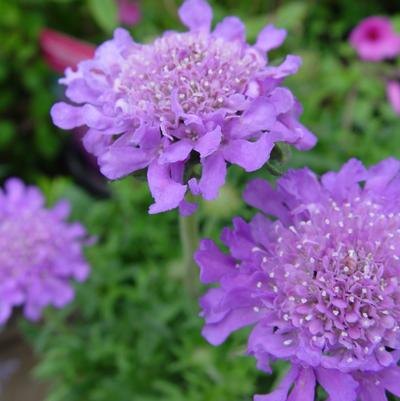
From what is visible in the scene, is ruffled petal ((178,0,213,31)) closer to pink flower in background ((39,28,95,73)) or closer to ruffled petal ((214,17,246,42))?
ruffled petal ((214,17,246,42))

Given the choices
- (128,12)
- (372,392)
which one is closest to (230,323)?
(372,392)

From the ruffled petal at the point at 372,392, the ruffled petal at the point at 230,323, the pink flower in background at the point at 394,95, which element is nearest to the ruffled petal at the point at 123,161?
the ruffled petal at the point at 230,323

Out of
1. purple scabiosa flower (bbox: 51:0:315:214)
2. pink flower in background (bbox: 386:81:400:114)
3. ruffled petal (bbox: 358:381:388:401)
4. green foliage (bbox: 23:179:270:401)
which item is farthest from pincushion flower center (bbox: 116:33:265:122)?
pink flower in background (bbox: 386:81:400:114)

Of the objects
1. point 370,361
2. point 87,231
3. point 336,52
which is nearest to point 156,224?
point 87,231

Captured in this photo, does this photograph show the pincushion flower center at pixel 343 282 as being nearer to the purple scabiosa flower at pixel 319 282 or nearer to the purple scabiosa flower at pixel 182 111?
the purple scabiosa flower at pixel 319 282

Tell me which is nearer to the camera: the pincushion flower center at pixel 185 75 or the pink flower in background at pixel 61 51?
the pincushion flower center at pixel 185 75

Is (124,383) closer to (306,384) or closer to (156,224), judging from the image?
(156,224)
